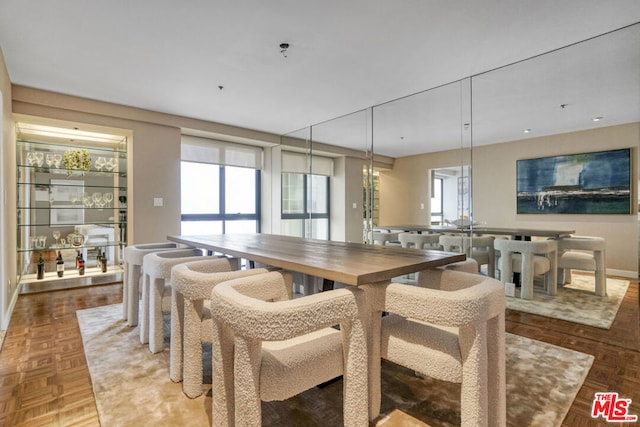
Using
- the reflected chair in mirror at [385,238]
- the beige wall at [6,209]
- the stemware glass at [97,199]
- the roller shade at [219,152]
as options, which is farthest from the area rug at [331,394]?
the roller shade at [219,152]

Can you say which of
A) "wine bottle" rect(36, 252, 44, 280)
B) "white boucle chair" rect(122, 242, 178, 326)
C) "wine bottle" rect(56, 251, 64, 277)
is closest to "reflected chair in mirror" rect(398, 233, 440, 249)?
"white boucle chair" rect(122, 242, 178, 326)

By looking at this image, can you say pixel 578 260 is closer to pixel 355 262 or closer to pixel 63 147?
pixel 355 262

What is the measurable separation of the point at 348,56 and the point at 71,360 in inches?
121

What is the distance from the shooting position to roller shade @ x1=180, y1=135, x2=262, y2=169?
16.1ft

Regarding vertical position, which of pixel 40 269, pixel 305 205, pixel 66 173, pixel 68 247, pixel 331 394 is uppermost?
pixel 66 173

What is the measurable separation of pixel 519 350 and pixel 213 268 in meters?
2.18

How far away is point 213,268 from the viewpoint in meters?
1.86

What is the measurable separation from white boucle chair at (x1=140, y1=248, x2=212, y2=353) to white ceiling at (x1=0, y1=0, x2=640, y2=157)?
1657 mm

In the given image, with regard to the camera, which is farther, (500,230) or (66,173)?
(66,173)

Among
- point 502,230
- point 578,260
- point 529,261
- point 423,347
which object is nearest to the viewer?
point 423,347

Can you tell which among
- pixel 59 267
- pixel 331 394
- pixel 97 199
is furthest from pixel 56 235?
pixel 331 394

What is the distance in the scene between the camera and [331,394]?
1.69 m

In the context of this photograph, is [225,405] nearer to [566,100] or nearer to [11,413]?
[11,413]

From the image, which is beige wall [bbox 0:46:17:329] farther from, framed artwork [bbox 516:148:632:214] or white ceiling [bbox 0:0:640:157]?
framed artwork [bbox 516:148:632:214]
